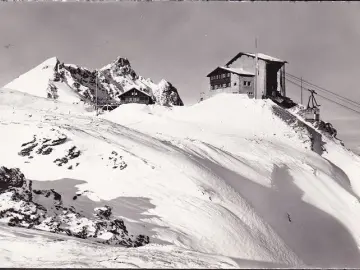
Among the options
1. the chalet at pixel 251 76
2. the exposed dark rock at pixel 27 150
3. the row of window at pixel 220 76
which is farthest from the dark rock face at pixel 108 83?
the exposed dark rock at pixel 27 150

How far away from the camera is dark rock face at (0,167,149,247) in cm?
1218

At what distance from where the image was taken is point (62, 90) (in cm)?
10181

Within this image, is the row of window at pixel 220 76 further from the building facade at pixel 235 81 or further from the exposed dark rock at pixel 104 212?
the exposed dark rock at pixel 104 212

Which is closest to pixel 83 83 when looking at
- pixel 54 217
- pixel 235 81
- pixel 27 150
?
pixel 235 81

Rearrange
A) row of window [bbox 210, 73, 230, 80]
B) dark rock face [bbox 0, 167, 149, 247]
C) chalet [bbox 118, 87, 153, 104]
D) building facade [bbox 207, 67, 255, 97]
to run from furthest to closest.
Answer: chalet [bbox 118, 87, 153, 104], row of window [bbox 210, 73, 230, 80], building facade [bbox 207, 67, 255, 97], dark rock face [bbox 0, 167, 149, 247]

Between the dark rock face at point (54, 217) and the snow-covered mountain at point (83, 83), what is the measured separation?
6499cm

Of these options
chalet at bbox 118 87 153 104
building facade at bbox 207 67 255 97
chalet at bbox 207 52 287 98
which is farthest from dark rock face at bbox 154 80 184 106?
building facade at bbox 207 67 255 97

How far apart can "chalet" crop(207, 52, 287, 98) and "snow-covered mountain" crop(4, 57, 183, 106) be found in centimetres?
2957

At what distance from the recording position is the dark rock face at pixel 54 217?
12.2 m

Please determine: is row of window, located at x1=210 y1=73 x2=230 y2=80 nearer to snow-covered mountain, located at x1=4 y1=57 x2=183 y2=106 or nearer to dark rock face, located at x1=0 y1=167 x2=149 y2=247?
snow-covered mountain, located at x1=4 y1=57 x2=183 y2=106

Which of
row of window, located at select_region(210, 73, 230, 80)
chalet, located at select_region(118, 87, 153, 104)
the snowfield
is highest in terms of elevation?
row of window, located at select_region(210, 73, 230, 80)

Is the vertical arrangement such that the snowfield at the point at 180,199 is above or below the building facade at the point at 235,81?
below

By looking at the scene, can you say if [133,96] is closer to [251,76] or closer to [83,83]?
[251,76]

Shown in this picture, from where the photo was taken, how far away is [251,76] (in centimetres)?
6200
